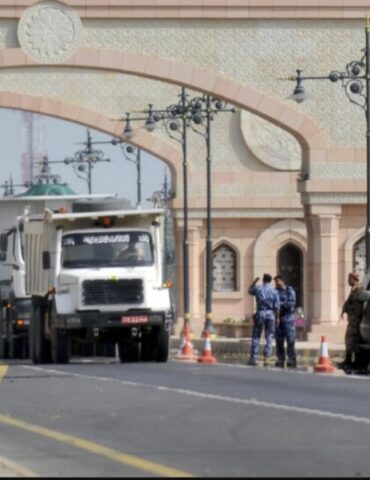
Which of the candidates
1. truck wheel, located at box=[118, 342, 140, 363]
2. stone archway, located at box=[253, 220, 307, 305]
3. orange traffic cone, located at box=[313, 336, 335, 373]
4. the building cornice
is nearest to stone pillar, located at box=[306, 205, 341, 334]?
the building cornice

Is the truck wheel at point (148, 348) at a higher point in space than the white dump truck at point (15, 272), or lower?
lower

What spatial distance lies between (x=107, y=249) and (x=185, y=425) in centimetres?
1910

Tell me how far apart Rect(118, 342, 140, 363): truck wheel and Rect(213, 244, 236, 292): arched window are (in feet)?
132

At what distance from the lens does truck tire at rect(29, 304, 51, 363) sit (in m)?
40.2

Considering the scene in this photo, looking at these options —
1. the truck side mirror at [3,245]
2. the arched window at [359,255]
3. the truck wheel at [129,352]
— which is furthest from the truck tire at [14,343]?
the arched window at [359,255]

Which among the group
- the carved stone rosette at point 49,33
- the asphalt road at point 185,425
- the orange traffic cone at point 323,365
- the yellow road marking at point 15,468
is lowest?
the yellow road marking at point 15,468

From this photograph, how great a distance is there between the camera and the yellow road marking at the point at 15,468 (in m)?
14.0

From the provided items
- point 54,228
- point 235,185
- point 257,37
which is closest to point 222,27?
point 257,37

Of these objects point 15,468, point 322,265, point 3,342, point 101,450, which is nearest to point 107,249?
point 3,342

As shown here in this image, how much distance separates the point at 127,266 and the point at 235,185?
39.5m

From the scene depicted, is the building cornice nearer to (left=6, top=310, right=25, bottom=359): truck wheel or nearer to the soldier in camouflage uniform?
(left=6, top=310, right=25, bottom=359): truck wheel

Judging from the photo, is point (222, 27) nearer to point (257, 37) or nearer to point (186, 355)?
point (257, 37)

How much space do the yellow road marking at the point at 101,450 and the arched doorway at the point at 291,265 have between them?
203ft

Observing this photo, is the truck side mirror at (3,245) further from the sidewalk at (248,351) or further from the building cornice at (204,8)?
the building cornice at (204,8)
